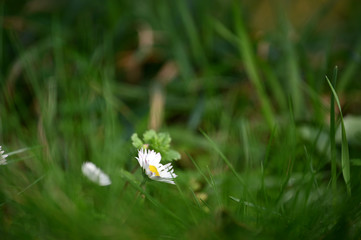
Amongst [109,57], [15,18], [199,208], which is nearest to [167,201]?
[199,208]

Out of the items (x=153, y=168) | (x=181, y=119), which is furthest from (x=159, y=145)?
(x=181, y=119)

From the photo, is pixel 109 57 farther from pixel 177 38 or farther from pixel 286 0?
pixel 286 0

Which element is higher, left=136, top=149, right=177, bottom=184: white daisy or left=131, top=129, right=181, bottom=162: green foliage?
left=131, top=129, right=181, bottom=162: green foliage

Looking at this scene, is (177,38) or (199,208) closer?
(199,208)

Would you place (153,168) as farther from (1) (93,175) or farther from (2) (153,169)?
(1) (93,175)

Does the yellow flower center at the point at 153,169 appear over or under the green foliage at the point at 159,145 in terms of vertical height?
under
